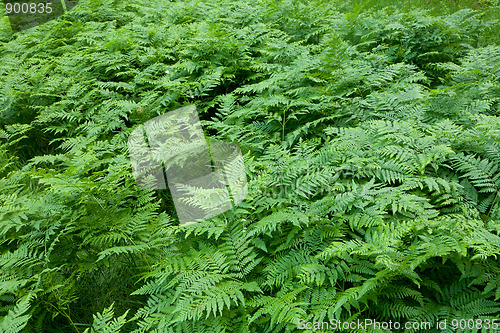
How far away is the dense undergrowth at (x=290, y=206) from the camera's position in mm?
1882

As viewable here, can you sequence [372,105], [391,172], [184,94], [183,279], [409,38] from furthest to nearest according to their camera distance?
1. [409,38]
2. [184,94]
3. [372,105]
4. [391,172]
5. [183,279]

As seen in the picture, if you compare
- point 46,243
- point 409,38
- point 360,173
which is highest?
point 409,38

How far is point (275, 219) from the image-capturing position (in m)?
2.15

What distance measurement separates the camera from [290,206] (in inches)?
95.2

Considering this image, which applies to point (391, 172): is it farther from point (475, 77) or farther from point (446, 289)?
point (475, 77)

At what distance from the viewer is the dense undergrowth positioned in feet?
6.17

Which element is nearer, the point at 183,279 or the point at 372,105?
the point at 183,279

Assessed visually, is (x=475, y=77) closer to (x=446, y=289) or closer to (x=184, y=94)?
(x=446, y=289)

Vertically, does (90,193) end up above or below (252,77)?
below

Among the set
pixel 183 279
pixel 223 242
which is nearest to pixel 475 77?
pixel 223 242

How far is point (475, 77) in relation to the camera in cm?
315

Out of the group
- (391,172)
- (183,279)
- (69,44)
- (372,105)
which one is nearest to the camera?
(183,279)

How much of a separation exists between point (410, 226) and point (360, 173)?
0.64 m

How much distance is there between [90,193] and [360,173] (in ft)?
7.06
